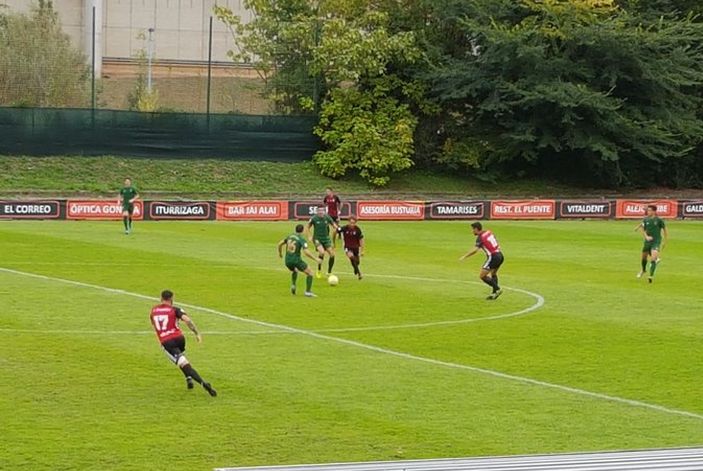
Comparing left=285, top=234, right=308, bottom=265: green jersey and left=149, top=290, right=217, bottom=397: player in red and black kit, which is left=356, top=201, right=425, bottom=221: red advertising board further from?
left=149, top=290, right=217, bottom=397: player in red and black kit

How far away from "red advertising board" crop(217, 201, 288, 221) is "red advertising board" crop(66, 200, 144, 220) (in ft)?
11.3

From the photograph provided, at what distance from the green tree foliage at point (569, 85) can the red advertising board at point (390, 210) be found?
39.0 feet

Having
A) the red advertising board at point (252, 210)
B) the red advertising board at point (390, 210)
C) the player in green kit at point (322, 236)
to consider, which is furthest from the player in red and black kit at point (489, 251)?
the red advertising board at point (390, 210)

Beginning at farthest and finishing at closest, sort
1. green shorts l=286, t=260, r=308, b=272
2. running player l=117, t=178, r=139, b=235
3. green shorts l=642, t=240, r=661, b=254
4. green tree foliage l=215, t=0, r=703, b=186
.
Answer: green tree foliage l=215, t=0, r=703, b=186 < running player l=117, t=178, r=139, b=235 < green shorts l=642, t=240, r=661, b=254 < green shorts l=286, t=260, r=308, b=272

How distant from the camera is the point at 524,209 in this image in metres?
56.6

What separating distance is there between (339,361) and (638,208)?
133 feet

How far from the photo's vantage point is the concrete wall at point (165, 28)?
268 ft

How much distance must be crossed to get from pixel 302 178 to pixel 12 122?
1456 cm

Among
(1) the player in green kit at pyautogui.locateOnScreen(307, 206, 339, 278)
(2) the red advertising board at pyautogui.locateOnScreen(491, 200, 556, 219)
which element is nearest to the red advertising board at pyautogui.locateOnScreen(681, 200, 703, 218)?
(2) the red advertising board at pyautogui.locateOnScreen(491, 200, 556, 219)

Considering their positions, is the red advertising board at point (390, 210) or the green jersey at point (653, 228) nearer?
the green jersey at point (653, 228)

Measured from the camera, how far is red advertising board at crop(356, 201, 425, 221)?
176ft

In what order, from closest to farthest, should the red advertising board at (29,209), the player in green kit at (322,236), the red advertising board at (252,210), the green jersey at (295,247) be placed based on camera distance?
the green jersey at (295,247)
the player in green kit at (322,236)
the red advertising board at (29,209)
the red advertising board at (252,210)

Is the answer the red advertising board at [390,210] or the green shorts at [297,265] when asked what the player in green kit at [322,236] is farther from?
the red advertising board at [390,210]

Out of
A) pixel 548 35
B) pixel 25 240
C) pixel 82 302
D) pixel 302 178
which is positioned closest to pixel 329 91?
pixel 302 178
